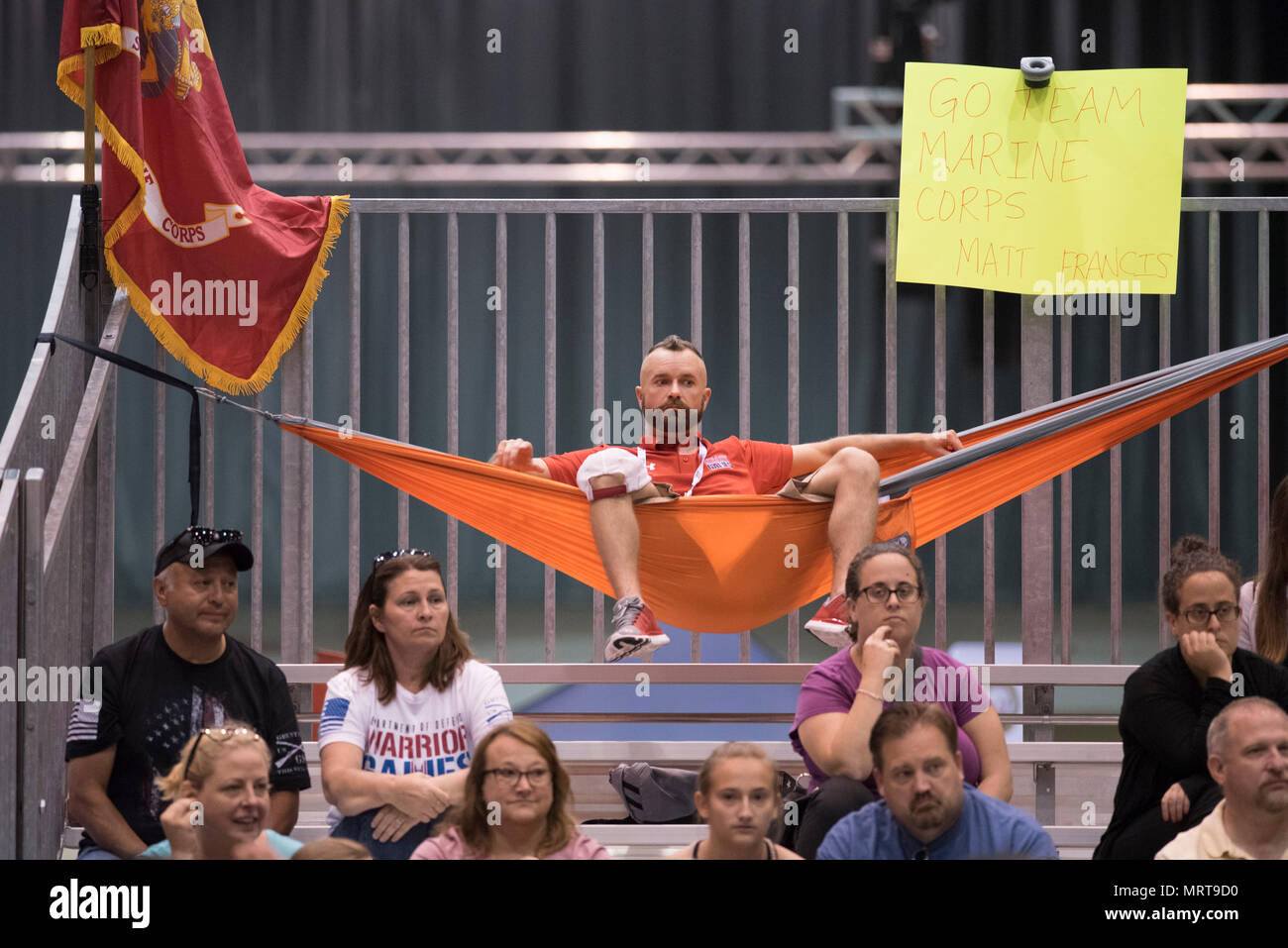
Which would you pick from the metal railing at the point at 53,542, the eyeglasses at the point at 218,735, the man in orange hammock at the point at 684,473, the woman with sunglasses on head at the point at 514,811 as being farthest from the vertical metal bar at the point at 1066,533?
the metal railing at the point at 53,542

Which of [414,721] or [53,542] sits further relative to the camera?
[53,542]

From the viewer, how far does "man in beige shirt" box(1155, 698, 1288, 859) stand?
2012mm

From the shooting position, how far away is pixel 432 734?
244cm

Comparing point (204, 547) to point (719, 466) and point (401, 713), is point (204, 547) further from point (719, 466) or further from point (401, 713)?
point (719, 466)

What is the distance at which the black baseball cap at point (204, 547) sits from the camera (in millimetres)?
2543

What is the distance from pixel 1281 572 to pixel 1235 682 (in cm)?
44

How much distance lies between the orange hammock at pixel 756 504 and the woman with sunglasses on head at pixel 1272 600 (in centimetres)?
45

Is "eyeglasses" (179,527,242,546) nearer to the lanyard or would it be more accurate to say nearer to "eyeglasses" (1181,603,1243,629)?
the lanyard

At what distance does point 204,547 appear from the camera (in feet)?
8.39

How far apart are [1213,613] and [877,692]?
0.63 metres

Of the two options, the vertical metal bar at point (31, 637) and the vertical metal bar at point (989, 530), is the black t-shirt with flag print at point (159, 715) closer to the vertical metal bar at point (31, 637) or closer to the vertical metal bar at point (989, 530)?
the vertical metal bar at point (31, 637)

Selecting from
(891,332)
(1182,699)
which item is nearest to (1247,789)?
(1182,699)

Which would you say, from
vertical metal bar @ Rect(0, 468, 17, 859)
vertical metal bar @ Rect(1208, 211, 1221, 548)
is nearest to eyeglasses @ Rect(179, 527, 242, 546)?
vertical metal bar @ Rect(0, 468, 17, 859)
